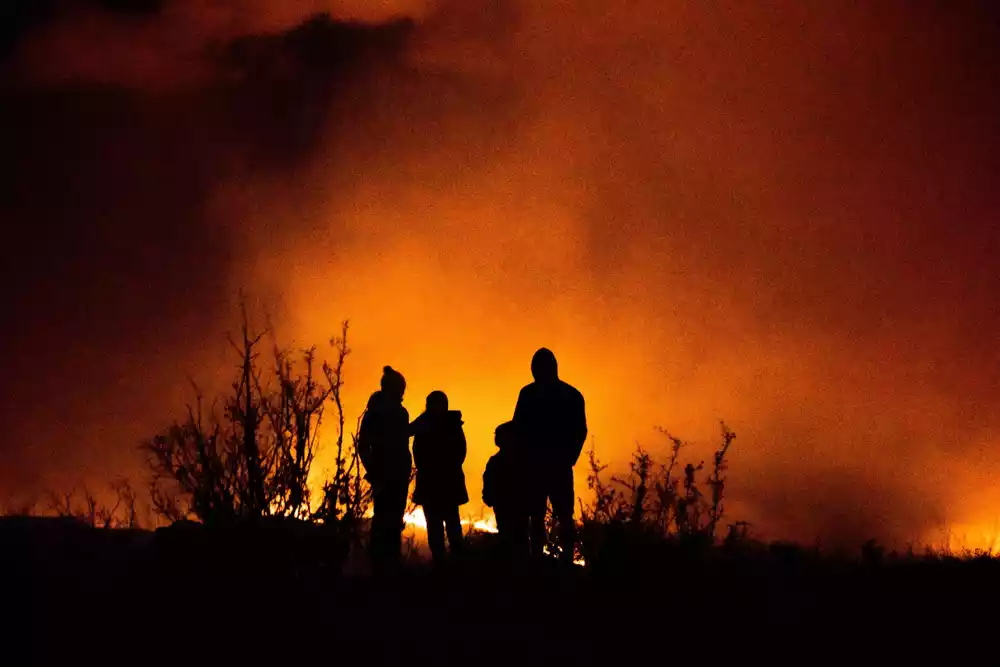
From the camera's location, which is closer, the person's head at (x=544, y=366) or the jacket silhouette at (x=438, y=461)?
the person's head at (x=544, y=366)

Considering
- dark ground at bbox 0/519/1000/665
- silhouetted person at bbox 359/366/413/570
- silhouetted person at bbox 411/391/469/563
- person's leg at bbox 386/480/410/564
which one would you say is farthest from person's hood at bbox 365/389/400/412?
dark ground at bbox 0/519/1000/665

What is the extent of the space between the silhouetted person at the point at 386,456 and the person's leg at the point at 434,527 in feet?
1.24

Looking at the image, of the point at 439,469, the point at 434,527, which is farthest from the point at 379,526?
the point at 439,469

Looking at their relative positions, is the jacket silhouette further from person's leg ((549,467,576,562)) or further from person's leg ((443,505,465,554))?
person's leg ((549,467,576,562))

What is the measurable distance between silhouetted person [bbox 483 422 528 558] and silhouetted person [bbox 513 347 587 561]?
0.42 feet

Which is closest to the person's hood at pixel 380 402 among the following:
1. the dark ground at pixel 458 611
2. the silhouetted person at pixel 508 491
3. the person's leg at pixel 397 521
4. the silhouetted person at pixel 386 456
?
the silhouetted person at pixel 386 456

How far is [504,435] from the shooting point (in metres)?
10.2

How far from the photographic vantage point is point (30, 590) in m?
Answer: 7.42

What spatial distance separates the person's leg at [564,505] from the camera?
32.6 ft

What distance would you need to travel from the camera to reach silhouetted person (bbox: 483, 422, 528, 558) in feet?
32.8

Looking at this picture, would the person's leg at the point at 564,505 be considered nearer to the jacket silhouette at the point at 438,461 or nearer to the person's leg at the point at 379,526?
the jacket silhouette at the point at 438,461

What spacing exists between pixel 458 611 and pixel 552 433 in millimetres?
2972

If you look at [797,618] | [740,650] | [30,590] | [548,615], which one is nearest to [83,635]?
[30,590]

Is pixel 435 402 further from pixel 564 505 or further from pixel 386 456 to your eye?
pixel 564 505
